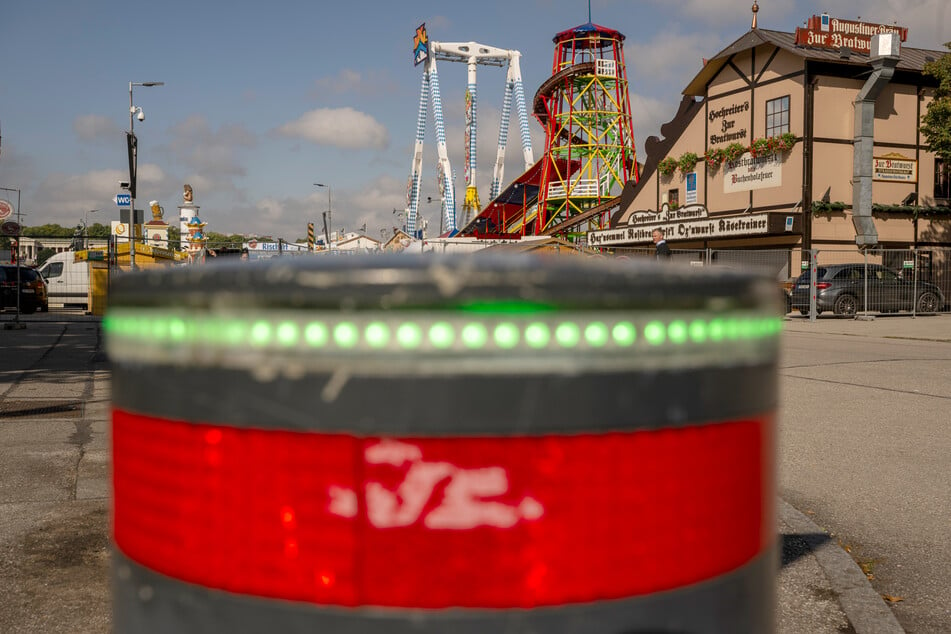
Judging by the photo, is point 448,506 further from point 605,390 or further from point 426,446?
point 605,390

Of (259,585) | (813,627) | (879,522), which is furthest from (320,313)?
(879,522)

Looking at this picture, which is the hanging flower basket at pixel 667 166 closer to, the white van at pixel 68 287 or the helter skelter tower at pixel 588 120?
the helter skelter tower at pixel 588 120

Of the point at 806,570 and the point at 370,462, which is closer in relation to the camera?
the point at 370,462

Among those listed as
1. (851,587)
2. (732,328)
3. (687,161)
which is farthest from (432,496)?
(687,161)

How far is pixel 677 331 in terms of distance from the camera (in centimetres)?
92

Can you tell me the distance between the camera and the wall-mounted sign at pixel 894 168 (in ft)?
91.4

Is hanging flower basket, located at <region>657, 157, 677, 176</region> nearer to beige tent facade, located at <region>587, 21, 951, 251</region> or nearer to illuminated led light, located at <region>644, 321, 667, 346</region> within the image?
beige tent facade, located at <region>587, 21, 951, 251</region>

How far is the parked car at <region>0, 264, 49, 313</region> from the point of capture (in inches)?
912

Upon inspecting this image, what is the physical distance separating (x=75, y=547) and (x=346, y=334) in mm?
3259

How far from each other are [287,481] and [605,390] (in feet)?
1.10

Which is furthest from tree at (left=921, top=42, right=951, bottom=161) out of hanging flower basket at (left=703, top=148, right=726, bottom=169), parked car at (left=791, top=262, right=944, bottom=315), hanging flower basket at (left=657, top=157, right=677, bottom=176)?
hanging flower basket at (left=657, top=157, right=677, bottom=176)

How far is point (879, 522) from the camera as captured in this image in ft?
13.8

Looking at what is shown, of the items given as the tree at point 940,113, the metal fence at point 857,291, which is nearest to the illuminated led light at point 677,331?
the metal fence at point 857,291

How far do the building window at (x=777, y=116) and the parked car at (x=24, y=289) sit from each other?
918 inches
